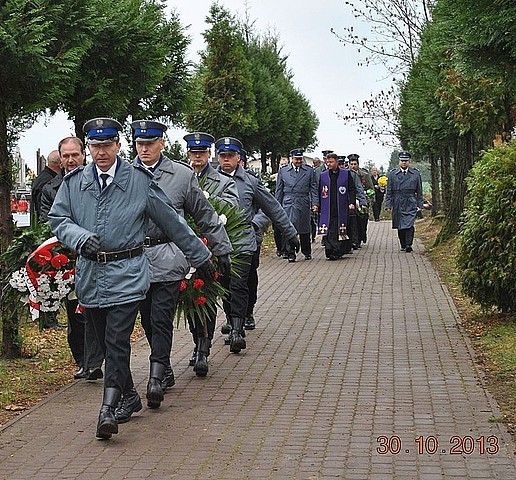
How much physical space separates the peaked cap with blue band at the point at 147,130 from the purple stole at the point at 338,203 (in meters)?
13.0

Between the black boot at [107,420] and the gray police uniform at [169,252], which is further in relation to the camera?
the gray police uniform at [169,252]

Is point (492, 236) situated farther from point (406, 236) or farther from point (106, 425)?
point (406, 236)

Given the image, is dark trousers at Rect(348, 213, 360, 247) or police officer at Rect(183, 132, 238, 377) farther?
dark trousers at Rect(348, 213, 360, 247)

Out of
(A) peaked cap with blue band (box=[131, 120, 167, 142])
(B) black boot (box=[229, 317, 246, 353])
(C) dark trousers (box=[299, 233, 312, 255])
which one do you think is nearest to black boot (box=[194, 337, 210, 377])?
(B) black boot (box=[229, 317, 246, 353])

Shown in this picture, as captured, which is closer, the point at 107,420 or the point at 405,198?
the point at 107,420

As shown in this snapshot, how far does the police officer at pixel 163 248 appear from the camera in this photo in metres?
Answer: 8.23

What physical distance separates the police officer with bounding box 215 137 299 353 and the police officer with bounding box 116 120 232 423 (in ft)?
6.07

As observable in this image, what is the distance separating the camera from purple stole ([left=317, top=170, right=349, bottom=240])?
21.5 meters

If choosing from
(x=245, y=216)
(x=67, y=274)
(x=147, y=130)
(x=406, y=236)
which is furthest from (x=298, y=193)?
(x=67, y=274)

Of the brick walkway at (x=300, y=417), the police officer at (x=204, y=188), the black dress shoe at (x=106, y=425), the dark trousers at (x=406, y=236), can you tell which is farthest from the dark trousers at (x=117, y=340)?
the dark trousers at (x=406, y=236)

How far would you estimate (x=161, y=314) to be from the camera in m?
8.32

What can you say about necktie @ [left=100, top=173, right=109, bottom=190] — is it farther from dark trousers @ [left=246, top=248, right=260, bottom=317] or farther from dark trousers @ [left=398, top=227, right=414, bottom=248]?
dark trousers @ [left=398, top=227, right=414, bottom=248]
